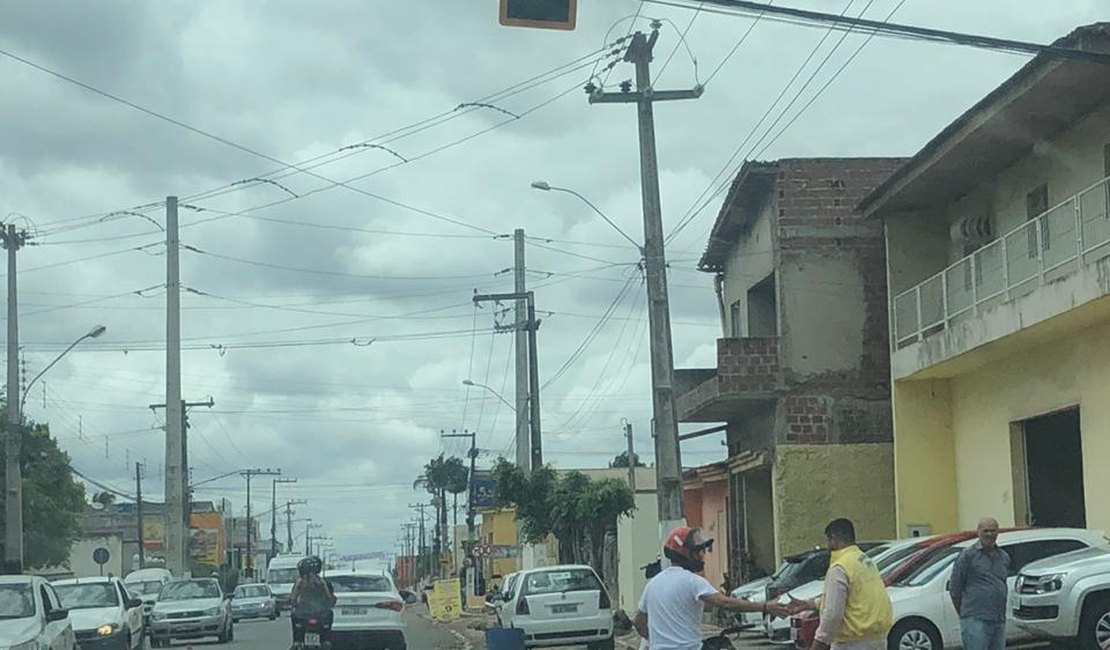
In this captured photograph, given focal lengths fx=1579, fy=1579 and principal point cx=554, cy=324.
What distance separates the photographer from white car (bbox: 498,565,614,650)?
26.2 m

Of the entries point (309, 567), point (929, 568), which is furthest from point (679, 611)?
point (309, 567)

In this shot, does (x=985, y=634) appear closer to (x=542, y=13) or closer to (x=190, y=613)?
(x=542, y=13)

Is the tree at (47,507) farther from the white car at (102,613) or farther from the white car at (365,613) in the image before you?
the white car at (365,613)

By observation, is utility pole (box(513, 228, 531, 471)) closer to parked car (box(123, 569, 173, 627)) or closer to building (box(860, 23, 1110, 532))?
parked car (box(123, 569, 173, 627))

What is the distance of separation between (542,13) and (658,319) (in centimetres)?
1407

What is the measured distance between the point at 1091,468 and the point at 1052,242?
3.43m

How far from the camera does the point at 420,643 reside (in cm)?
3391

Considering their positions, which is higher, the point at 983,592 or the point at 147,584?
the point at 983,592

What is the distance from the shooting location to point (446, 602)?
51281 millimetres

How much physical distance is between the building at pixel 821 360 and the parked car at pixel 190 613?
1198 centimetres

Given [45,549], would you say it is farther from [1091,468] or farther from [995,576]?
[995,576]

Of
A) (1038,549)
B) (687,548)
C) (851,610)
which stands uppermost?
(687,548)

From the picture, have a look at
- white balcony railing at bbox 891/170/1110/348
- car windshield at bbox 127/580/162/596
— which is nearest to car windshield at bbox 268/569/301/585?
car windshield at bbox 127/580/162/596

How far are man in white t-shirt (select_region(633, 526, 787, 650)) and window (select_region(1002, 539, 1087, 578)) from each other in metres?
10.2
